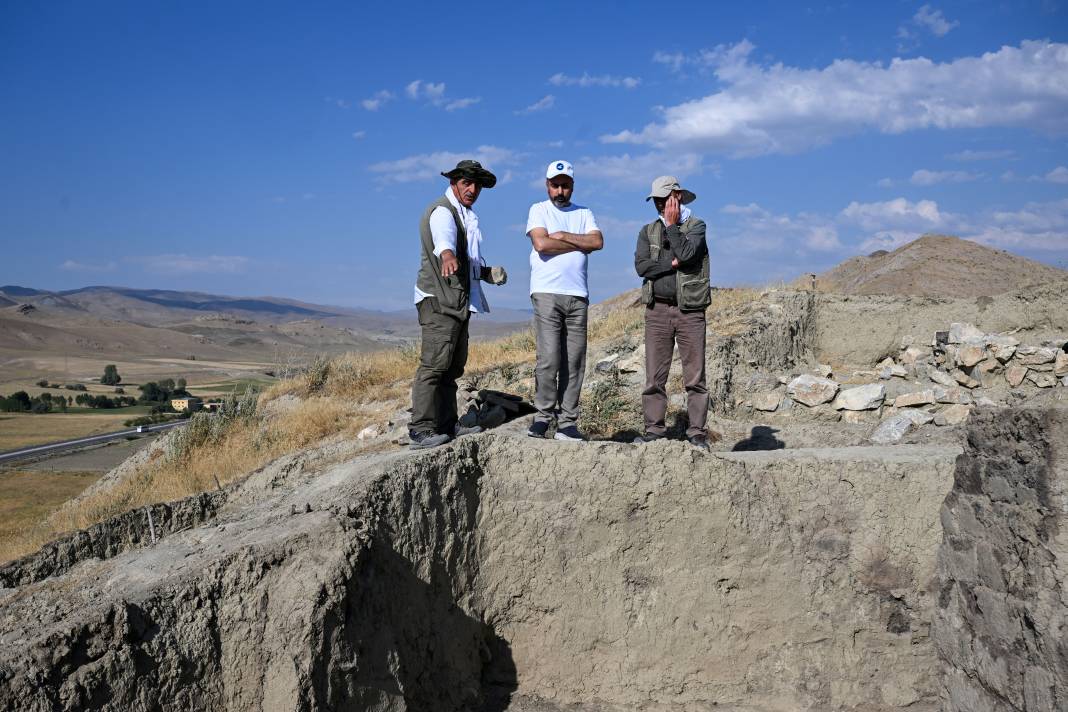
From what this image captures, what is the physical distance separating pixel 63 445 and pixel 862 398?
17790mm

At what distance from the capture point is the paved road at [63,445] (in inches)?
631

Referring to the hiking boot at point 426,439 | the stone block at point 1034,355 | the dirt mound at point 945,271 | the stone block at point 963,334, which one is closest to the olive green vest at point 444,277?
→ the hiking boot at point 426,439

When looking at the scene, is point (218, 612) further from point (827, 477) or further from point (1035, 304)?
point (1035, 304)

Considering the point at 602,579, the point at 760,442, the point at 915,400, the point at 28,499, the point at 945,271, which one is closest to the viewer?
the point at 602,579

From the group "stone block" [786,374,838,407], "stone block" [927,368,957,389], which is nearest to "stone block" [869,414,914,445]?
"stone block" [786,374,838,407]

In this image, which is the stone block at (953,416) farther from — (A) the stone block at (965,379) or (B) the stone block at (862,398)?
(A) the stone block at (965,379)

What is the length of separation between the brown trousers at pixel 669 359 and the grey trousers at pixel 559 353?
A: 1.71 ft

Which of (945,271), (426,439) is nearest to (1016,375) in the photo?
(426,439)

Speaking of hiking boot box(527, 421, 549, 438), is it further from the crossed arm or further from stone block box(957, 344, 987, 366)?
stone block box(957, 344, 987, 366)

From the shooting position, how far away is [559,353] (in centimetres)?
500

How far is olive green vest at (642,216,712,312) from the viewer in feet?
16.5

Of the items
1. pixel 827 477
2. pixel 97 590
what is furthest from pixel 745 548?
pixel 97 590

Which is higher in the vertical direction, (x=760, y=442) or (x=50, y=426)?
(x=760, y=442)

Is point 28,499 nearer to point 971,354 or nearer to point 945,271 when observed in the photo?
point 971,354
